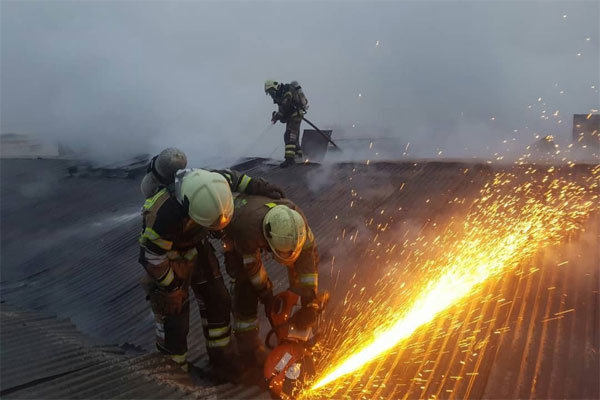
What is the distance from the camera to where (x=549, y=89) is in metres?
14.7

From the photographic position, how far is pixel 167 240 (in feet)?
9.93

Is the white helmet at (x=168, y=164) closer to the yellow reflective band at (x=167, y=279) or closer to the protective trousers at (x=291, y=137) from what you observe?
the yellow reflective band at (x=167, y=279)

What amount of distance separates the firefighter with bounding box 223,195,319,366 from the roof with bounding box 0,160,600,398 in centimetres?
46

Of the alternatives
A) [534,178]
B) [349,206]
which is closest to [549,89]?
[534,178]

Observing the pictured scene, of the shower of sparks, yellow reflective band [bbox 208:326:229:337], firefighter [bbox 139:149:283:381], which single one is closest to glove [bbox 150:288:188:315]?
firefighter [bbox 139:149:283:381]

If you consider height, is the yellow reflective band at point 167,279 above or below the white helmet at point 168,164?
below

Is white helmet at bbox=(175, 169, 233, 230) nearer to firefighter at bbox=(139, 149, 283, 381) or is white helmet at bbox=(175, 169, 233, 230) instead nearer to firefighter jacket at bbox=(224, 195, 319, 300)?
firefighter at bbox=(139, 149, 283, 381)

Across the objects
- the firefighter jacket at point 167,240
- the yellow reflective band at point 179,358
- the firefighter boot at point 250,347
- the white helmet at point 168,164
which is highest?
the white helmet at point 168,164

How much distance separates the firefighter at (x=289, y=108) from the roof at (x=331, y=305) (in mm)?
590

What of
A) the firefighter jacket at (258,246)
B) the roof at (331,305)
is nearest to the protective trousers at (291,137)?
the roof at (331,305)

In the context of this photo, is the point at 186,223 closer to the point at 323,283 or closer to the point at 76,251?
the point at 323,283

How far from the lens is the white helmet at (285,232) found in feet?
9.20

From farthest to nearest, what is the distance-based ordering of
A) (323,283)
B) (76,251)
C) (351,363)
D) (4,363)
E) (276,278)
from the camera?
(76,251) < (276,278) < (323,283) < (351,363) < (4,363)

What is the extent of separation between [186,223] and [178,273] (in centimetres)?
37
